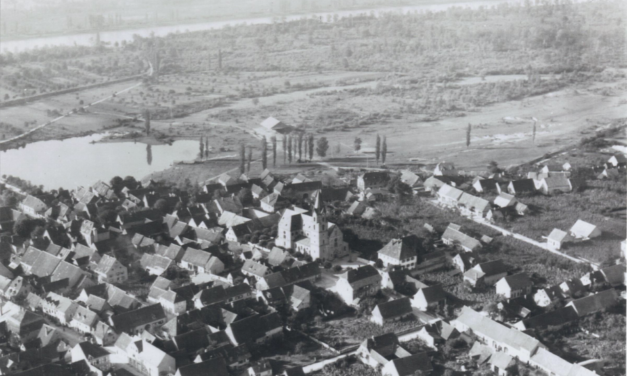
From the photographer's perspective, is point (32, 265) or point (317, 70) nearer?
point (32, 265)

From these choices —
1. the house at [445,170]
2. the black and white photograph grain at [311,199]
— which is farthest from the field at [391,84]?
the house at [445,170]

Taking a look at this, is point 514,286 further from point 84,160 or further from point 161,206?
point 84,160

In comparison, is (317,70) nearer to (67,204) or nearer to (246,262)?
(67,204)

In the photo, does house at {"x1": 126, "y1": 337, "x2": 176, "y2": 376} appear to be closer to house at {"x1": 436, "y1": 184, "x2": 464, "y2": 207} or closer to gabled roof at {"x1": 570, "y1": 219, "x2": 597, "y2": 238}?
gabled roof at {"x1": 570, "y1": 219, "x2": 597, "y2": 238}

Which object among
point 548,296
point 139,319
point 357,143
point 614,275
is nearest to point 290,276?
point 139,319

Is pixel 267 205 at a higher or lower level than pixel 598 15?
lower

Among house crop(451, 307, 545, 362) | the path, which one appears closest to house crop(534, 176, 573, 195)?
the path

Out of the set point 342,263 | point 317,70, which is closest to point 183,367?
point 342,263
